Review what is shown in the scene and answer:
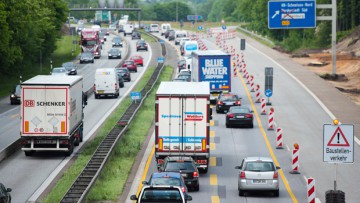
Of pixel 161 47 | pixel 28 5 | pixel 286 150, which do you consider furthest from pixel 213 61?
pixel 161 47

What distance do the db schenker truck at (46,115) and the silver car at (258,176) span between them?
12083 mm

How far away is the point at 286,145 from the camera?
162ft

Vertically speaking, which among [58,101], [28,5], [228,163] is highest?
[28,5]

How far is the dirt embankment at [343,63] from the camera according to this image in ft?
271

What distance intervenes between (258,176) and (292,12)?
40818 mm

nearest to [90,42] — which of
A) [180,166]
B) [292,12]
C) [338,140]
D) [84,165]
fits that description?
[292,12]

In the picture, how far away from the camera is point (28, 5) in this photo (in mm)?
93125

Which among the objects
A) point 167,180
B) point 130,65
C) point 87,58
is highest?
point 87,58

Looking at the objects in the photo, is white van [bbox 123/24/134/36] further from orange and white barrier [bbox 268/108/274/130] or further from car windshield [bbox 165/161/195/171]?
car windshield [bbox 165/161/195/171]

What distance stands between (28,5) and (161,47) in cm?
4343

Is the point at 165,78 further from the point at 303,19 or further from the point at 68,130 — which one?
the point at 68,130

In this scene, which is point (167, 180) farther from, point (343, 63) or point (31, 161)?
point (343, 63)

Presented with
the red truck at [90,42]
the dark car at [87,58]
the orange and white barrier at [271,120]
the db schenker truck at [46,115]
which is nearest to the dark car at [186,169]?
the db schenker truck at [46,115]

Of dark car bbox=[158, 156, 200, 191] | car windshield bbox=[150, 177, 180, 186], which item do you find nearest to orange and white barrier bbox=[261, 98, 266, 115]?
dark car bbox=[158, 156, 200, 191]
